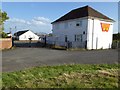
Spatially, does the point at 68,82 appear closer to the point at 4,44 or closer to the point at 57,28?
the point at 4,44

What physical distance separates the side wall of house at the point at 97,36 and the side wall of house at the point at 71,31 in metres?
0.80

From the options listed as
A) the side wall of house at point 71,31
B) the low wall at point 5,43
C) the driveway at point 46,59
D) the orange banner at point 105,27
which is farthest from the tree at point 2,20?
the orange banner at point 105,27

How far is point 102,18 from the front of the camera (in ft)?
104

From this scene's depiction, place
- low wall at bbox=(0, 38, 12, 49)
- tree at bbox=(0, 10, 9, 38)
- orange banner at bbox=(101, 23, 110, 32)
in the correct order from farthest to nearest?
orange banner at bbox=(101, 23, 110, 32) → tree at bbox=(0, 10, 9, 38) → low wall at bbox=(0, 38, 12, 49)

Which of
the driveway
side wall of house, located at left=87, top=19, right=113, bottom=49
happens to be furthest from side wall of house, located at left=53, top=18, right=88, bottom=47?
the driveway

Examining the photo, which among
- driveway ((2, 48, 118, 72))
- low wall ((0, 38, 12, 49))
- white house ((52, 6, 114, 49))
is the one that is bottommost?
driveway ((2, 48, 118, 72))

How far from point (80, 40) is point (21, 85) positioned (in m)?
24.6

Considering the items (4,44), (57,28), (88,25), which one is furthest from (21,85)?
(57,28)

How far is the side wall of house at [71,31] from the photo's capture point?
97.4ft

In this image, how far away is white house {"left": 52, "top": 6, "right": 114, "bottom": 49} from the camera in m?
29.2

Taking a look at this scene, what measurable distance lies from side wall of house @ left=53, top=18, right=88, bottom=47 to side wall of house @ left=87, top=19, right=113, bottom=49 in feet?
2.61

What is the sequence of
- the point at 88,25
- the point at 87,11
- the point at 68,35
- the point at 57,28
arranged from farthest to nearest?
the point at 57,28
the point at 68,35
the point at 87,11
the point at 88,25

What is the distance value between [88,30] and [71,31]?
4494 millimetres

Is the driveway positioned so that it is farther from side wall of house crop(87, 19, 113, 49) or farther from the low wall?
side wall of house crop(87, 19, 113, 49)
